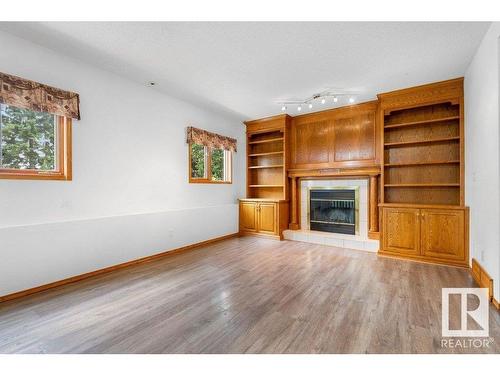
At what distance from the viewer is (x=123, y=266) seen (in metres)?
3.41

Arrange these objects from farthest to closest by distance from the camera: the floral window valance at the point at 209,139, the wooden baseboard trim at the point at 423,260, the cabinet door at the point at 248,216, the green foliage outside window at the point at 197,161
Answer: the cabinet door at the point at 248,216 → the green foliage outside window at the point at 197,161 → the floral window valance at the point at 209,139 → the wooden baseboard trim at the point at 423,260

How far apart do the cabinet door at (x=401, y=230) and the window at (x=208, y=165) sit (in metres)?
3.27

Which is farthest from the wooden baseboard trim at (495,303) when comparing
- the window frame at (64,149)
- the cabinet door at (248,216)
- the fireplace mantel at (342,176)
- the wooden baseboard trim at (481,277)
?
the window frame at (64,149)

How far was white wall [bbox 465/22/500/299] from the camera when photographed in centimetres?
229

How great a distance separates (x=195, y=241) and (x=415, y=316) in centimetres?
351

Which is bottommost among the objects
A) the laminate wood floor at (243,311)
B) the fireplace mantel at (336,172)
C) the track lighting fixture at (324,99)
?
the laminate wood floor at (243,311)

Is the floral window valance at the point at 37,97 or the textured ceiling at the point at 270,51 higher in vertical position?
the textured ceiling at the point at 270,51

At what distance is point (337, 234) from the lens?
485cm

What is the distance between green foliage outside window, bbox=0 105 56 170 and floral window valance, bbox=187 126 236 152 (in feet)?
6.72

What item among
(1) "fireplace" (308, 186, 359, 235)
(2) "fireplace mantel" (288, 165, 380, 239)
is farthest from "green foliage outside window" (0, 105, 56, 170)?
(1) "fireplace" (308, 186, 359, 235)

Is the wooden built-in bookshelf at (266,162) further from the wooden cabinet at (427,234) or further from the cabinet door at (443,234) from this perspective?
the cabinet door at (443,234)

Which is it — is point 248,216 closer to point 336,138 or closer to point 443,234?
point 336,138

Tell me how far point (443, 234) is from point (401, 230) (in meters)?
0.52

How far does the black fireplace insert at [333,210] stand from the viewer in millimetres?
4793
